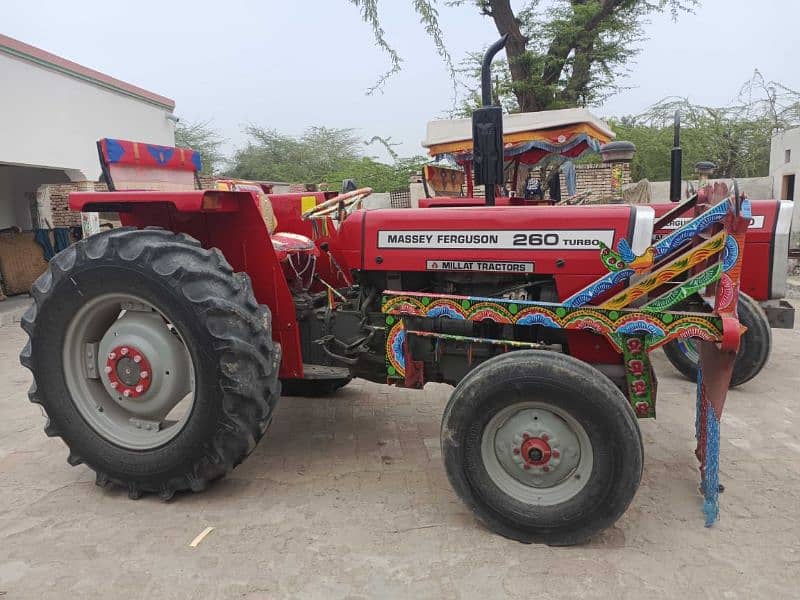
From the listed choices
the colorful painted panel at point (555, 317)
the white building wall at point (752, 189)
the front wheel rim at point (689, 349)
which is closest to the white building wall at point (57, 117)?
the colorful painted panel at point (555, 317)

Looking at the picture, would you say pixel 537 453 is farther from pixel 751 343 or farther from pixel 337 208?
pixel 751 343

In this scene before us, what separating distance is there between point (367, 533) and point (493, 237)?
1.43 meters

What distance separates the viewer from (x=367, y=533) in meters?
2.52

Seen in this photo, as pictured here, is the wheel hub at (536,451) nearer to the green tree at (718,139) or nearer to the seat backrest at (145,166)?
the seat backrest at (145,166)

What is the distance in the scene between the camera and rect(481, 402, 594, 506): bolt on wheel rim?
7.85 feet

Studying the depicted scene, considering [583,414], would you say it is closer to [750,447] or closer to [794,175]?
[750,447]

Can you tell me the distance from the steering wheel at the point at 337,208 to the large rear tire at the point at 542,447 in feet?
3.80

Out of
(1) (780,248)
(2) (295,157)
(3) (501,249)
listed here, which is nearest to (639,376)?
(3) (501,249)

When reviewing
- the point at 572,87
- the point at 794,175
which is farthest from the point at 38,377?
the point at 572,87

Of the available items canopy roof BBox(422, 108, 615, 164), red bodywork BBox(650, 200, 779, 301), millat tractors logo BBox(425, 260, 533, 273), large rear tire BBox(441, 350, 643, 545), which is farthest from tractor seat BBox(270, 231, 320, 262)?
canopy roof BBox(422, 108, 615, 164)

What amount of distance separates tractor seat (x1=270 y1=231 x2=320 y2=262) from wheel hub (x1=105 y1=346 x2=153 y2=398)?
87cm

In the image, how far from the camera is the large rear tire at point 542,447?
89.7 inches

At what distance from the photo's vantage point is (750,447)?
134 inches

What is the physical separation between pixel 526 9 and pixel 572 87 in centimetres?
258
